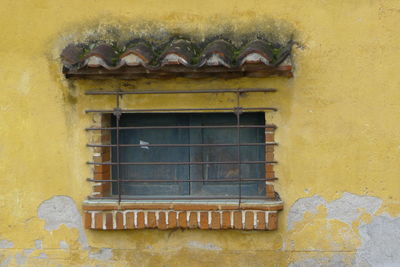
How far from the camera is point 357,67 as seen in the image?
12.0 feet

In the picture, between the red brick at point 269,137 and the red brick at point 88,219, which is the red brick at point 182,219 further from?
the red brick at point 269,137

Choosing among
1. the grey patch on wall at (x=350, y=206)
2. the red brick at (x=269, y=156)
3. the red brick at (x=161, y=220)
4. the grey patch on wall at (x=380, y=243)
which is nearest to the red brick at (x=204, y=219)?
the red brick at (x=161, y=220)

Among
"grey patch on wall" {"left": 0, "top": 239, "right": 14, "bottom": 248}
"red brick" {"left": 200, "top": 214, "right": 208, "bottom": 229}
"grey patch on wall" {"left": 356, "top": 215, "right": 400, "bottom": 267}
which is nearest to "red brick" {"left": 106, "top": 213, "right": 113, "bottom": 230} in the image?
"red brick" {"left": 200, "top": 214, "right": 208, "bottom": 229}

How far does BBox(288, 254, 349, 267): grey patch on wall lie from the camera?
3.72 m

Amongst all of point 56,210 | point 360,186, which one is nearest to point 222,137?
point 360,186

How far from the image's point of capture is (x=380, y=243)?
3686 millimetres

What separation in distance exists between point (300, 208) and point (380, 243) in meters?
0.62

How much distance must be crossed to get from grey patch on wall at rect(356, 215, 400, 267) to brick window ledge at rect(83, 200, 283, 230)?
2.16 ft

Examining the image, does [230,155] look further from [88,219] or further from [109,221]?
[88,219]

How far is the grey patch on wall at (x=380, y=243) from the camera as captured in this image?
367 cm

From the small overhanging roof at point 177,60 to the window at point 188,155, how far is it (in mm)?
419

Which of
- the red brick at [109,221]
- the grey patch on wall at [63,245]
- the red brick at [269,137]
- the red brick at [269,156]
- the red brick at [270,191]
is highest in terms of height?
the red brick at [269,137]

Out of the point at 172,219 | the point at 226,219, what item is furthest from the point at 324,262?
the point at 172,219

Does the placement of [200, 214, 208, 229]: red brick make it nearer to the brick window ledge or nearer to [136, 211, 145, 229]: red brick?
the brick window ledge
